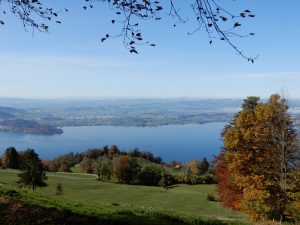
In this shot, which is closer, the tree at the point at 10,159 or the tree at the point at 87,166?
the tree at the point at 10,159

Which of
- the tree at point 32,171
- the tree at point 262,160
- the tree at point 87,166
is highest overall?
the tree at point 262,160

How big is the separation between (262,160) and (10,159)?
7958 cm

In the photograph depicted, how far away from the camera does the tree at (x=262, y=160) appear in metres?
26.0

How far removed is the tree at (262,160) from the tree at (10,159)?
72928 millimetres

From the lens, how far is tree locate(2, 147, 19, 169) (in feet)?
316

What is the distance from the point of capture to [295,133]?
2866 cm

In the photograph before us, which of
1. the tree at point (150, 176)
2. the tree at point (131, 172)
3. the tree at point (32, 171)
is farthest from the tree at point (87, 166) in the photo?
the tree at point (32, 171)

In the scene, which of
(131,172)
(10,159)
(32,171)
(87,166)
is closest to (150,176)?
(131,172)

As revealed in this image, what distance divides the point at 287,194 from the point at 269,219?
6.94 ft

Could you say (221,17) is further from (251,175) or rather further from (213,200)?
(213,200)

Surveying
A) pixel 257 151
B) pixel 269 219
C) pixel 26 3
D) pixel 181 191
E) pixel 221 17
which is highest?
pixel 26 3

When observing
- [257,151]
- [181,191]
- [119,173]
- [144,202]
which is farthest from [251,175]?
[119,173]

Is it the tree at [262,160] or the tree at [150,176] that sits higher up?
the tree at [262,160]

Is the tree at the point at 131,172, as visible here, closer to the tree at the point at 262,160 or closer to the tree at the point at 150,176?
the tree at the point at 150,176
